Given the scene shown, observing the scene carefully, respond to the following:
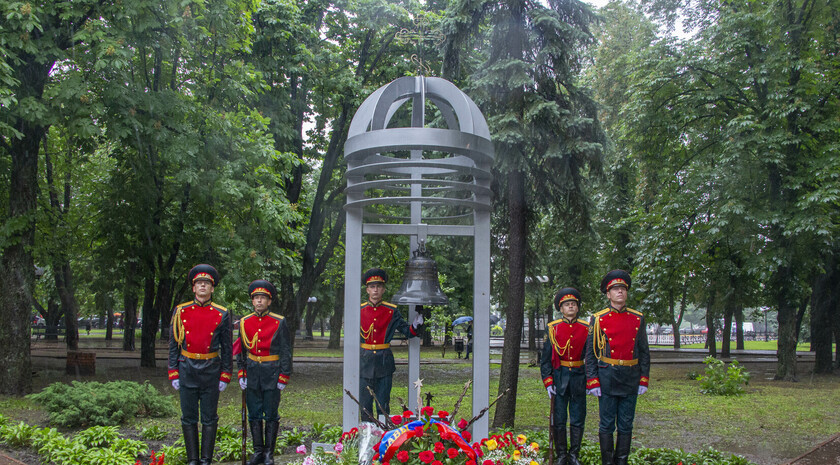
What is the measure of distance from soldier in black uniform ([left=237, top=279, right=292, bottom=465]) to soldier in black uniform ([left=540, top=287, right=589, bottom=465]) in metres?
2.71

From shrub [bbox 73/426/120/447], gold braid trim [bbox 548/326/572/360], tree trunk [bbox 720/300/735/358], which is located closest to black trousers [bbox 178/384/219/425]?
shrub [bbox 73/426/120/447]

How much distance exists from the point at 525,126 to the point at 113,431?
250 inches

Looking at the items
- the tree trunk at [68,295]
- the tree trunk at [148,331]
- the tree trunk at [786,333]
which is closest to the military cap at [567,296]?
the tree trunk at [786,333]

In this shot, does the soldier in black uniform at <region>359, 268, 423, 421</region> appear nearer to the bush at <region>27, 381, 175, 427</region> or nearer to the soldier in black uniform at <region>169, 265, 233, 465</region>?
the soldier in black uniform at <region>169, 265, 233, 465</region>

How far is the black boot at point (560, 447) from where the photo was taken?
21.9 feet

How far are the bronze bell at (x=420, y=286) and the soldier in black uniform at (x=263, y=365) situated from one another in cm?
148

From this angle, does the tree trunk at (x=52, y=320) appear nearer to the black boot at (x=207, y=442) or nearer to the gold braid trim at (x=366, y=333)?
the black boot at (x=207, y=442)

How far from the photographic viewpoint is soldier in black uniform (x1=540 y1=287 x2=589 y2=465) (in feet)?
21.7

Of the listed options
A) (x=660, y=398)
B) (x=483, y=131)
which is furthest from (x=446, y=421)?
(x=660, y=398)

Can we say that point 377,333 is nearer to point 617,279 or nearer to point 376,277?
point 376,277

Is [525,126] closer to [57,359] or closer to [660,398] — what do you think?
[660,398]

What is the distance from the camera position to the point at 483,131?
605cm

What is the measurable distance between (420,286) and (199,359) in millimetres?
2278

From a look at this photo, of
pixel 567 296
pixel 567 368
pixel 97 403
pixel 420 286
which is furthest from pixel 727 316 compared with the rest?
pixel 97 403
